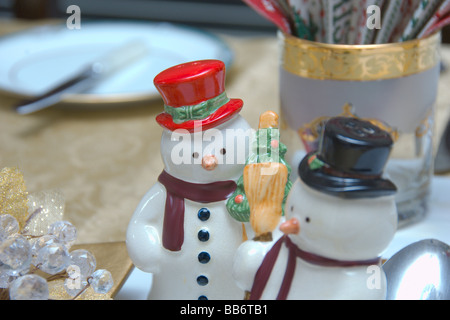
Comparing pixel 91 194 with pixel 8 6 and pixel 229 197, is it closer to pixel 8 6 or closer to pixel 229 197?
pixel 229 197

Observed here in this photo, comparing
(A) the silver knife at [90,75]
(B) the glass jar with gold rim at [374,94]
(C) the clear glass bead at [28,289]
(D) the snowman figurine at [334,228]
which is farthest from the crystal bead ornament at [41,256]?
(A) the silver knife at [90,75]

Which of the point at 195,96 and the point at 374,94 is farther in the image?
the point at 374,94

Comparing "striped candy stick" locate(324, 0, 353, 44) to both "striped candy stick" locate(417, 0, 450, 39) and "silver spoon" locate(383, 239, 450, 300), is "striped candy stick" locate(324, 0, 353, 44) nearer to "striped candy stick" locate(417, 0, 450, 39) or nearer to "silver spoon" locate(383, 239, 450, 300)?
"striped candy stick" locate(417, 0, 450, 39)

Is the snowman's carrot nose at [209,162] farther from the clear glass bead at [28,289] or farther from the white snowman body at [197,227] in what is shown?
the clear glass bead at [28,289]

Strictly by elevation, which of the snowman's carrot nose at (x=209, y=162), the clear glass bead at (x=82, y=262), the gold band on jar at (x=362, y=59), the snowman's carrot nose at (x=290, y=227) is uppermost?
the gold band on jar at (x=362, y=59)

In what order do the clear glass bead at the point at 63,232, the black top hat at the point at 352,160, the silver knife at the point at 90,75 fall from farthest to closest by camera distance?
the silver knife at the point at 90,75 < the clear glass bead at the point at 63,232 < the black top hat at the point at 352,160

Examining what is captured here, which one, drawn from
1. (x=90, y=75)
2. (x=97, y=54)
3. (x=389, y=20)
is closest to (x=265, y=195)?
(x=389, y=20)

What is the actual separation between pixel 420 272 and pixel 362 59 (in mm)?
192

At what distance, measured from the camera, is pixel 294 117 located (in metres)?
0.54

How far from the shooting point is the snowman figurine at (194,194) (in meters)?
0.35

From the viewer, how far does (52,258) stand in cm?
35

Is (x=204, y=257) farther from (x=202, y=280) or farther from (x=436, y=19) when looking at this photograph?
(x=436, y=19)

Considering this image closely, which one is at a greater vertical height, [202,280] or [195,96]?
[195,96]
